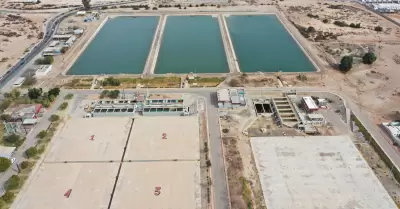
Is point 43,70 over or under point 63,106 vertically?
over

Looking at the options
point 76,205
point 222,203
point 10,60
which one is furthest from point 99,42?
point 222,203

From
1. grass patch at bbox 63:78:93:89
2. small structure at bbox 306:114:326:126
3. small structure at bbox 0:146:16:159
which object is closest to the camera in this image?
small structure at bbox 0:146:16:159

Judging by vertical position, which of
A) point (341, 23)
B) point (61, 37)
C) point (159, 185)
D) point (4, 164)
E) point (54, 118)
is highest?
point (341, 23)

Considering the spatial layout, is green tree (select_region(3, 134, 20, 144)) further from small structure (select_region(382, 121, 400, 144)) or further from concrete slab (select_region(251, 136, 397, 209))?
small structure (select_region(382, 121, 400, 144))

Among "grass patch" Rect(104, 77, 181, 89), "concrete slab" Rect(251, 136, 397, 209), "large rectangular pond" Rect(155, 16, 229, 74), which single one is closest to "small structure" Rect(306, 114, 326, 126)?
"concrete slab" Rect(251, 136, 397, 209)

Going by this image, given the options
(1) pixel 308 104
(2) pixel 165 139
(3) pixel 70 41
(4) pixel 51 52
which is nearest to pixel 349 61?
(1) pixel 308 104

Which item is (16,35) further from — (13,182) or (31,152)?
(13,182)

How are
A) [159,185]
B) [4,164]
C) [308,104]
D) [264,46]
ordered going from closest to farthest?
[159,185], [4,164], [308,104], [264,46]
